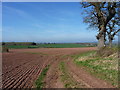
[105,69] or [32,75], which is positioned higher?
[105,69]

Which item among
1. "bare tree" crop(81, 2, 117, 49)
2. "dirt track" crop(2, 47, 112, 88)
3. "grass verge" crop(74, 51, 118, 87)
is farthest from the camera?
"bare tree" crop(81, 2, 117, 49)

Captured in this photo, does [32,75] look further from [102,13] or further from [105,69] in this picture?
[102,13]

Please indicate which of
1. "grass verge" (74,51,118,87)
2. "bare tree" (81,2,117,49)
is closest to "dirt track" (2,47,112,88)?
A: "grass verge" (74,51,118,87)

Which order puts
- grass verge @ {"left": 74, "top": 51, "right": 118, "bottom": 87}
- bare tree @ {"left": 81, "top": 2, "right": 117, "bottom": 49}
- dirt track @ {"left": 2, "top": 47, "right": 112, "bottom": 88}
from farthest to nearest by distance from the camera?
bare tree @ {"left": 81, "top": 2, "right": 117, "bottom": 49}, grass verge @ {"left": 74, "top": 51, "right": 118, "bottom": 87}, dirt track @ {"left": 2, "top": 47, "right": 112, "bottom": 88}

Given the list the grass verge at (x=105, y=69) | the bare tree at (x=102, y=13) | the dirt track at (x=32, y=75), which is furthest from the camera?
the bare tree at (x=102, y=13)

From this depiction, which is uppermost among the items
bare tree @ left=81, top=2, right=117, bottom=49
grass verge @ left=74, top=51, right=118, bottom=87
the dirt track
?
bare tree @ left=81, top=2, right=117, bottom=49

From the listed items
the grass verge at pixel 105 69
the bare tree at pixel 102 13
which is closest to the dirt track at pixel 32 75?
the grass verge at pixel 105 69

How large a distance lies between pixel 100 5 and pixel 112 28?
31.7 ft

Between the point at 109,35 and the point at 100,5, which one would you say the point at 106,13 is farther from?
the point at 109,35

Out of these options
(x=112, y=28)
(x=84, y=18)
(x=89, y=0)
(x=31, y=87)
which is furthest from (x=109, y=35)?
(x=31, y=87)

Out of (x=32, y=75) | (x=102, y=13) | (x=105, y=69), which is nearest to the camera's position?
(x=32, y=75)

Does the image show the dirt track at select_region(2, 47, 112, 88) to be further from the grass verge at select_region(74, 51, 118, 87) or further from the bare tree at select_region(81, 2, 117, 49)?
the bare tree at select_region(81, 2, 117, 49)

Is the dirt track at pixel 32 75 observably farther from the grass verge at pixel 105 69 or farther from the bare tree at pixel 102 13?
the bare tree at pixel 102 13

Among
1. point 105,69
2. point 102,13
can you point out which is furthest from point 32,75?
point 102,13
